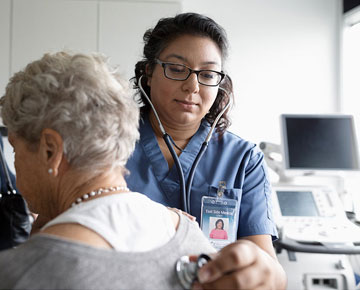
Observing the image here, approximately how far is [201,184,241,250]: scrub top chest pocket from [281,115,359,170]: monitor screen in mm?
1211

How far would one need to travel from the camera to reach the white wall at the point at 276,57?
3.43 meters

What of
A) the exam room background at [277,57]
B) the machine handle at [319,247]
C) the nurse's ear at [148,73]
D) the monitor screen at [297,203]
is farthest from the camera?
the exam room background at [277,57]

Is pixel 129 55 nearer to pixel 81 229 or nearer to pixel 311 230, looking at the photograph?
pixel 311 230

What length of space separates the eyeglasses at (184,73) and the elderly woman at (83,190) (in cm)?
50

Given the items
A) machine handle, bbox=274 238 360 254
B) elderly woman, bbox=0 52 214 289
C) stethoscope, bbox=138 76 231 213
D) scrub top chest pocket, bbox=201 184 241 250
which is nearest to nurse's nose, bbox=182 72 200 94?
stethoscope, bbox=138 76 231 213

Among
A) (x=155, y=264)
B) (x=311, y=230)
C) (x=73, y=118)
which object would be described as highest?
(x=73, y=118)

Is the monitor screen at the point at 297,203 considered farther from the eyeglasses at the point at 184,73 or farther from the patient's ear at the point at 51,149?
the patient's ear at the point at 51,149

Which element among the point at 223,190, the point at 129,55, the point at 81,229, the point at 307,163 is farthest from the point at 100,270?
the point at 129,55

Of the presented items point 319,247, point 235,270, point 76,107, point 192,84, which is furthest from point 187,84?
point 319,247

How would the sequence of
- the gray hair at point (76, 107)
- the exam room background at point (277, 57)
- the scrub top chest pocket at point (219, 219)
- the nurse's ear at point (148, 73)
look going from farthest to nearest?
the exam room background at point (277, 57), the nurse's ear at point (148, 73), the scrub top chest pocket at point (219, 219), the gray hair at point (76, 107)

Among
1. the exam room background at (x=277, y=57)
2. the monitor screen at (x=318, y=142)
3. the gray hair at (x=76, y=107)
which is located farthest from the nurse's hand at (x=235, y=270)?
the exam room background at (x=277, y=57)

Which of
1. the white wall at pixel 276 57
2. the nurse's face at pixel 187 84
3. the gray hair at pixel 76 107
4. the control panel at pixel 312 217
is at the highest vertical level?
the white wall at pixel 276 57

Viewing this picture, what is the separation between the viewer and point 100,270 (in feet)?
1.95

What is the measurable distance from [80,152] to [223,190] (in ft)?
2.02
